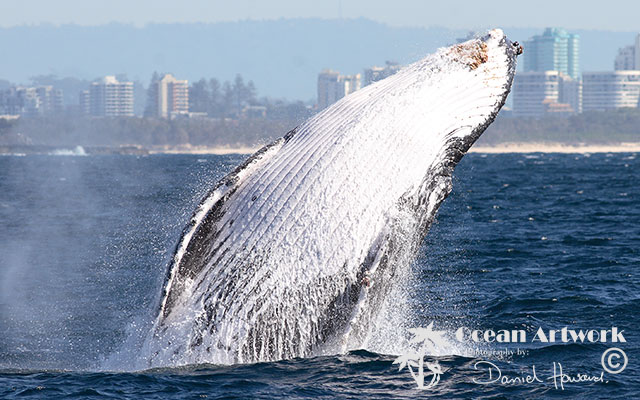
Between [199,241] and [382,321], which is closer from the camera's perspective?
[199,241]

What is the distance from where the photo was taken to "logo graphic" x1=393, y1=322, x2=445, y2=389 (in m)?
9.65

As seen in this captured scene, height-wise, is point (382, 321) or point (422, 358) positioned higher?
point (382, 321)

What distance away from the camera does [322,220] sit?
762 cm

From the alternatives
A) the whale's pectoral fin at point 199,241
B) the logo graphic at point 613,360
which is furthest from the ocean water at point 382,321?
the whale's pectoral fin at point 199,241

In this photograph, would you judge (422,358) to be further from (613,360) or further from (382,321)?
(613,360)

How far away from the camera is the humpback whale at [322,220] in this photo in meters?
7.62

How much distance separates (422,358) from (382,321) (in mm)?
892

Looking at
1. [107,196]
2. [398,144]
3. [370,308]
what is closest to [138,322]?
[370,308]

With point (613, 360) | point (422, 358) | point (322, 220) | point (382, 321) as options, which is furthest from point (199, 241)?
point (613, 360)

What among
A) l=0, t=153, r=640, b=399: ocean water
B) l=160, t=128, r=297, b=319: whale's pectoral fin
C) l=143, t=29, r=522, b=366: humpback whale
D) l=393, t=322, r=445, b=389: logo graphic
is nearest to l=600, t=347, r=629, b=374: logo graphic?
l=0, t=153, r=640, b=399: ocean water

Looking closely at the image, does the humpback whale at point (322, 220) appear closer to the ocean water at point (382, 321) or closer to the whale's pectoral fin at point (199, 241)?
the whale's pectoral fin at point (199, 241)

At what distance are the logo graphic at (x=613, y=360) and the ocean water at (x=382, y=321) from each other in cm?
5

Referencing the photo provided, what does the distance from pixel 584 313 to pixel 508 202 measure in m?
27.8

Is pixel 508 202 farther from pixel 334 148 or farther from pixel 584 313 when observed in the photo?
pixel 334 148
